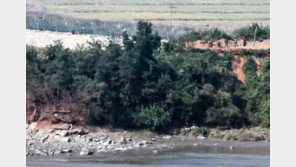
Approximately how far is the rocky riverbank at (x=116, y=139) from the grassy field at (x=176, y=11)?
37969mm

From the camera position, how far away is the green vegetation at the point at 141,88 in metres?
39.8

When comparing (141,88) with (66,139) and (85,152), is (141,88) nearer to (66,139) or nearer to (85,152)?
(66,139)

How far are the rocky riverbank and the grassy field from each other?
125ft

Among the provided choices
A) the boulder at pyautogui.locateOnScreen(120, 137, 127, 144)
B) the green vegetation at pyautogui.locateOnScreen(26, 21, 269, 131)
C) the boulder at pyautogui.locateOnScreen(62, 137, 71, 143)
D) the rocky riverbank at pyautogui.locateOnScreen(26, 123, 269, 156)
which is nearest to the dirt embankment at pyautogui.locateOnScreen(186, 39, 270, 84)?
the green vegetation at pyautogui.locateOnScreen(26, 21, 269, 131)

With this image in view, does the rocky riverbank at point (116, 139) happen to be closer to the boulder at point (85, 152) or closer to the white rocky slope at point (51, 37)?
the boulder at point (85, 152)

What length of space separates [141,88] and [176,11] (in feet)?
153

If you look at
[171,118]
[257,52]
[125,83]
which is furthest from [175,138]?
[257,52]

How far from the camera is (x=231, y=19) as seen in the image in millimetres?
81875

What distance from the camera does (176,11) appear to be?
8619cm

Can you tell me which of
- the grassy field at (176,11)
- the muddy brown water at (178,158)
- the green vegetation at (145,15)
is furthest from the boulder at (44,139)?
the grassy field at (176,11)

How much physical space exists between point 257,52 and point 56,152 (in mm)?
20014

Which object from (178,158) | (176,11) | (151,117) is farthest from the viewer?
(176,11)

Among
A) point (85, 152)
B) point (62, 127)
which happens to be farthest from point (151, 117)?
point (85, 152)

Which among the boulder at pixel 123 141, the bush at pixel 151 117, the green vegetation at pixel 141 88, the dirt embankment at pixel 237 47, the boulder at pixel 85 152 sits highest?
the dirt embankment at pixel 237 47
